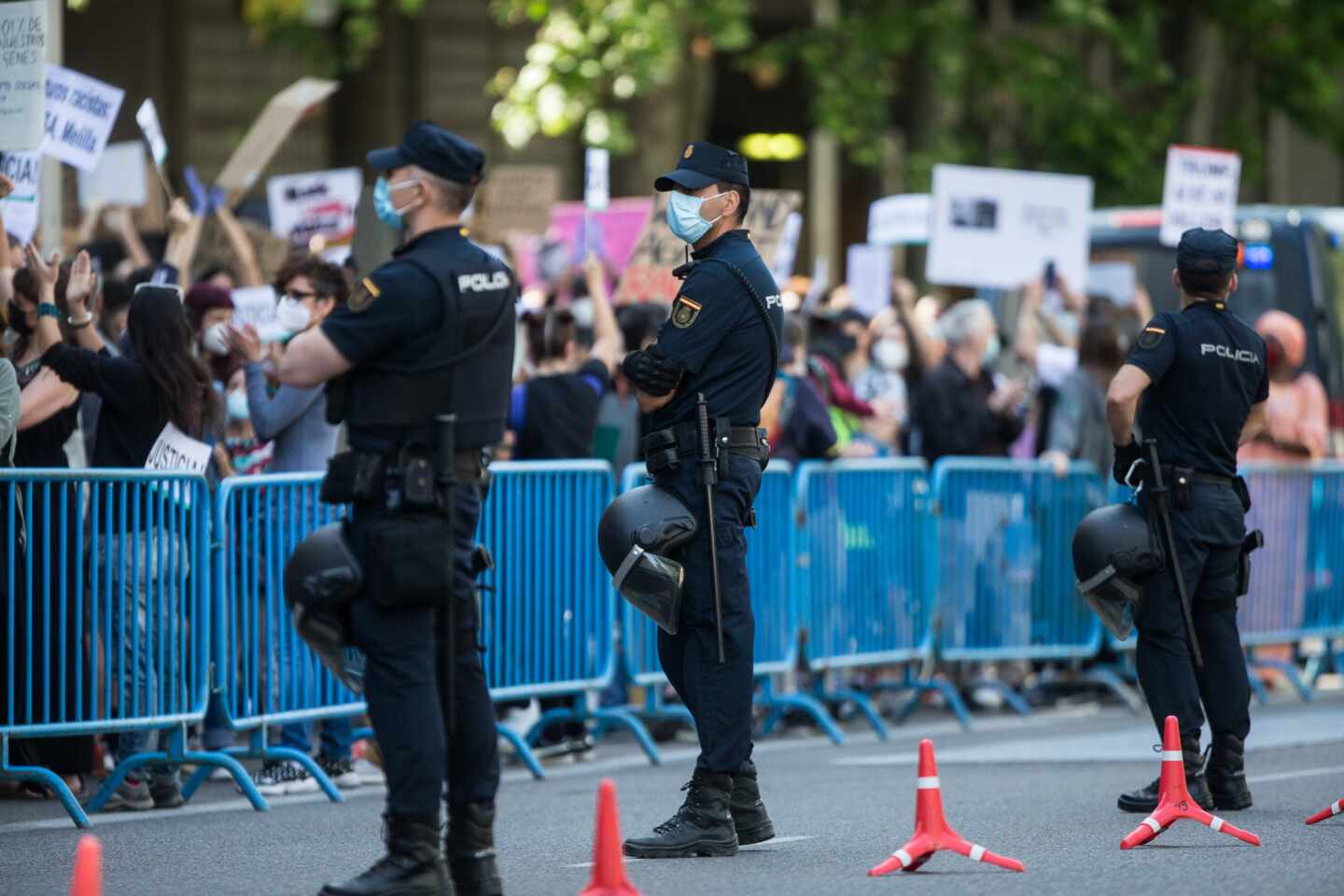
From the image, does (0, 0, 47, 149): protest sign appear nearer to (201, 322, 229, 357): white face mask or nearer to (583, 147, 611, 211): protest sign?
(201, 322, 229, 357): white face mask

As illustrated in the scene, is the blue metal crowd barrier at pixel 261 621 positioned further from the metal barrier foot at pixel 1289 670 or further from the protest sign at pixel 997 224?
the metal barrier foot at pixel 1289 670

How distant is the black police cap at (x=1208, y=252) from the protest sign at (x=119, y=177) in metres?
6.72

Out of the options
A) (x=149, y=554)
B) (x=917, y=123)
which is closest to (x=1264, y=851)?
(x=149, y=554)

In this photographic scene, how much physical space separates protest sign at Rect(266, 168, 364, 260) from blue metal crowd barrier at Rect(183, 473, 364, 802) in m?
4.42

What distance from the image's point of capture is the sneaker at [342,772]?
10266 millimetres

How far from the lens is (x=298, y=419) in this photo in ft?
33.7

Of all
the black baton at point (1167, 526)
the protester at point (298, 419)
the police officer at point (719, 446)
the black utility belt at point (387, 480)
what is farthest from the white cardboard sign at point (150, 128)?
the black utility belt at point (387, 480)

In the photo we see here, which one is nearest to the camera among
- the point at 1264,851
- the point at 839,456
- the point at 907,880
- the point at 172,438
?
the point at 907,880

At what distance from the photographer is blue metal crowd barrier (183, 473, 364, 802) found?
9.47 metres

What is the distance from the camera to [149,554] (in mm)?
9164

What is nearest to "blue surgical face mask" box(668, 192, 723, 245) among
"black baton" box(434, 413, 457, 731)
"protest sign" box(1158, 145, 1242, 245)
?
"black baton" box(434, 413, 457, 731)

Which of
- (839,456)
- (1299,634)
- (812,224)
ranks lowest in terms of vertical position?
(1299,634)

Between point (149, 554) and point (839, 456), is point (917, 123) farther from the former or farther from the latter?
point (149, 554)

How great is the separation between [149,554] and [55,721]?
683 millimetres
